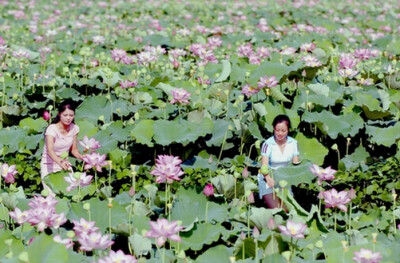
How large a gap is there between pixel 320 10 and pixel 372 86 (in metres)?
7.36

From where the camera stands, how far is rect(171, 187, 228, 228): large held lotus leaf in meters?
3.63

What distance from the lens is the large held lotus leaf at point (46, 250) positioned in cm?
285

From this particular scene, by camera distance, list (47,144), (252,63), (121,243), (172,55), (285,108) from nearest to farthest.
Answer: (121,243), (47,144), (285,108), (252,63), (172,55)

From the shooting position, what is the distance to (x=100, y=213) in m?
3.52

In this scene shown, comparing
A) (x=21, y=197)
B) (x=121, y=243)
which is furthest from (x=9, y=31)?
(x=121, y=243)

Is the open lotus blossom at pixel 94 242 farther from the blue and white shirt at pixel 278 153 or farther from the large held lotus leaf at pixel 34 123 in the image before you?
the large held lotus leaf at pixel 34 123

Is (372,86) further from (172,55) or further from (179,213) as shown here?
(179,213)

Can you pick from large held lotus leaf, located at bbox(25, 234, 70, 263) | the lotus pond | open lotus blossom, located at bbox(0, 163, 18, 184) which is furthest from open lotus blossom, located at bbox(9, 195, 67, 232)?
open lotus blossom, located at bbox(0, 163, 18, 184)

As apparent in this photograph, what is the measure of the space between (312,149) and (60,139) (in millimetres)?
1757

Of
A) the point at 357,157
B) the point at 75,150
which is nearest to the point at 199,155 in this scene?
the point at 75,150

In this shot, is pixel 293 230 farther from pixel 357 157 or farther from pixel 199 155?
pixel 357 157

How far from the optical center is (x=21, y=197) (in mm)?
3898

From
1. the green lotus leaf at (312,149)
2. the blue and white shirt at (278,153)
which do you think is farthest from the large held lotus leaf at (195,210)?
the green lotus leaf at (312,149)

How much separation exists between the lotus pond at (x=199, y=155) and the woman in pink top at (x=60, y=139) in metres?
0.16
